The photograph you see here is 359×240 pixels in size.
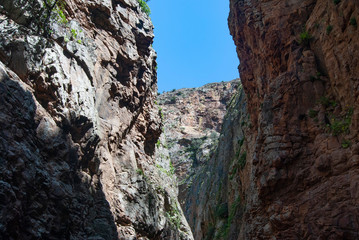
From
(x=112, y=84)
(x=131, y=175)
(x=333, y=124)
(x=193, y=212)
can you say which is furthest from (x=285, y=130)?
(x=193, y=212)

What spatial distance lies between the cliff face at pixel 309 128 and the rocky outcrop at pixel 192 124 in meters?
35.0

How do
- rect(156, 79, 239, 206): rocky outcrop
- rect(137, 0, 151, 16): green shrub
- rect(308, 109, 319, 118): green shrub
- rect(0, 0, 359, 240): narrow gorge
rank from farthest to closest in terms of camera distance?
1. rect(156, 79, 239, 206): rocky outcrop
2. rect(137, 0, 151, 16): green shrub
3. rect(308, 109, 319, 118): green shrub
4. rect(0, 0, 359, 240): narrow gorge

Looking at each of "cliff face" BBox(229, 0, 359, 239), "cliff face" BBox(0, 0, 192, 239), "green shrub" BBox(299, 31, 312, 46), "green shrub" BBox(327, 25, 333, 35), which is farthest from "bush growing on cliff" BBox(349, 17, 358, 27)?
"cliff face" BBox(0, 0, 192, 239)

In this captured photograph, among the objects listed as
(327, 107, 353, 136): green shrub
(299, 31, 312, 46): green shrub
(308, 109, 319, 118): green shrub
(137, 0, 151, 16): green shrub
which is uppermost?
(137, 0, 151, 16): green shrub

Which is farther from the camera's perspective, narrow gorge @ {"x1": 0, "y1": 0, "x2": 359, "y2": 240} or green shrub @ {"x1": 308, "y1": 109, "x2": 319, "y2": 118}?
green shrub @ {"x1": 308, "y1": 109, "x2": 319, "y2": 118}

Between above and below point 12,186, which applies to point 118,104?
above

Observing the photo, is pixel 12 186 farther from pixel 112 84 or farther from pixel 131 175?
pixel 112 84

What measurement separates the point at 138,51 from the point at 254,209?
1476 cm

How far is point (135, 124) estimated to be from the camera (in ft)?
74.7

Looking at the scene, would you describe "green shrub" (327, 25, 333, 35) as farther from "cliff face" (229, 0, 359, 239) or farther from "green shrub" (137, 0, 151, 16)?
"green shrub" (137, 0, 151, 16)

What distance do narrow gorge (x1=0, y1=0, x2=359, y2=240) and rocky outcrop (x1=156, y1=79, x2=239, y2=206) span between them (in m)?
29.7

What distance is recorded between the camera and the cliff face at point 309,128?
10672mm

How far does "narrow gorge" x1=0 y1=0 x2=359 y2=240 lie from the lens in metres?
10.6

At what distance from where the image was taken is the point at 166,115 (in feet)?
214
